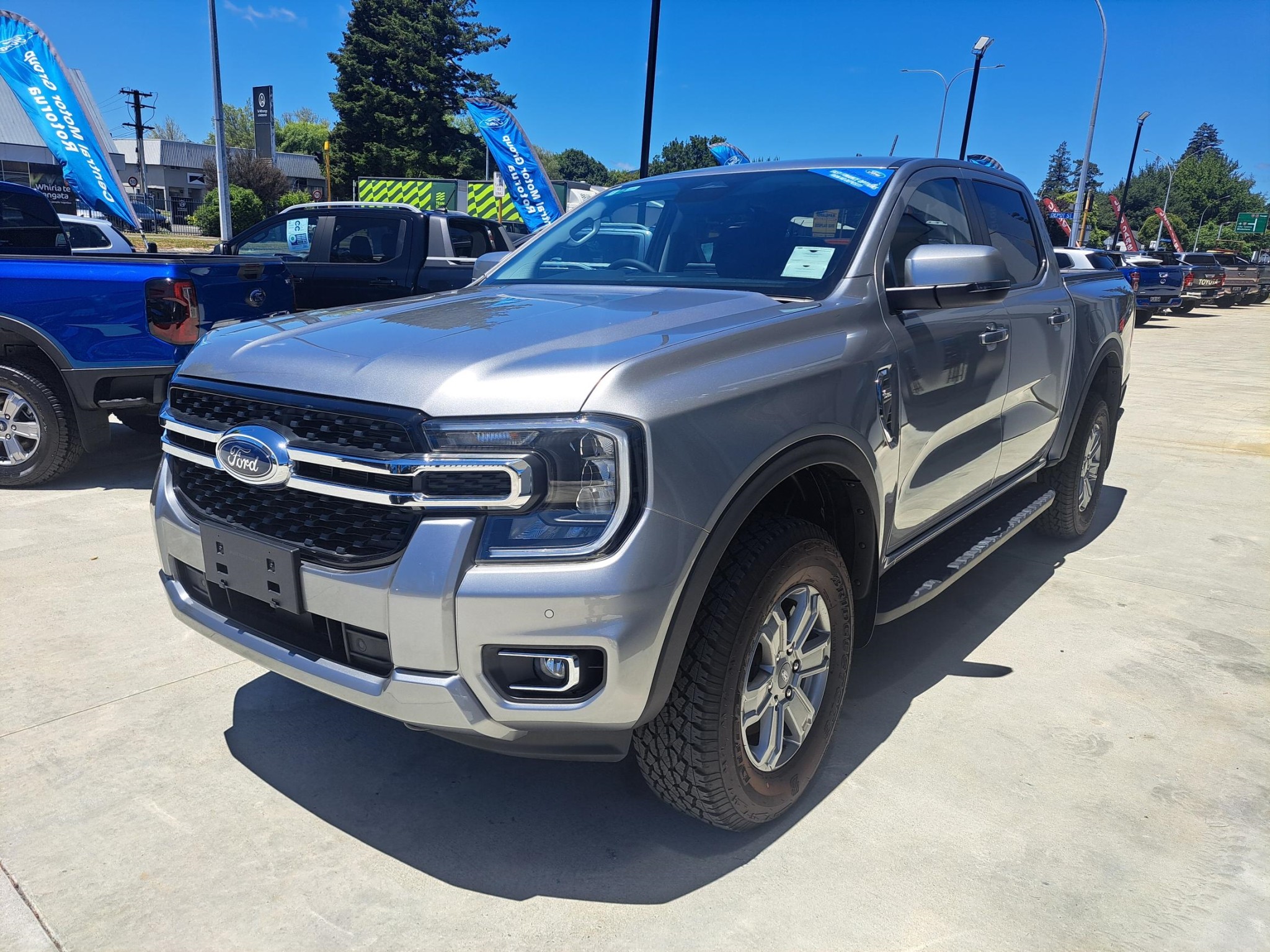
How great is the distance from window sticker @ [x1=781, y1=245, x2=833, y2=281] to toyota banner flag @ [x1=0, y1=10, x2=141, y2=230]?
1562cm

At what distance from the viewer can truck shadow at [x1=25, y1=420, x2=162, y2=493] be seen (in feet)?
19.3

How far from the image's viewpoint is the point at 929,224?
335cm

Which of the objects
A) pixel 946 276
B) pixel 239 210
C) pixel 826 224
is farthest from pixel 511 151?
pixel 239 210

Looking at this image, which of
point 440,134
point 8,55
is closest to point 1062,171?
point 440,134

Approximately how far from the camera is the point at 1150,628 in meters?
4.03

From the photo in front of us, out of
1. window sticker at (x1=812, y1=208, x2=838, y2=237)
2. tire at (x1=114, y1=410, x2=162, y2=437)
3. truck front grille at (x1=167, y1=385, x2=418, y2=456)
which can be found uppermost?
window sticker at (x1=812, y1=208, x2=838, y2=237)

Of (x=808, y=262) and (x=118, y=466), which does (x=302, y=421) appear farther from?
(x=118, y=466)

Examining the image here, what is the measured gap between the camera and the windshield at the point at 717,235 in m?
2.97

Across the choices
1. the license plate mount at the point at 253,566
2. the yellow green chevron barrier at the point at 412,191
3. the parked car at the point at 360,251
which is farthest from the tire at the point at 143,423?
the yellow green chevron barrier at the point at 412,191

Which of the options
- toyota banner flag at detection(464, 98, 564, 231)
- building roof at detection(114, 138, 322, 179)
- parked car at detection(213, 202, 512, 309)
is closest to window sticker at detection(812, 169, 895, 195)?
parked car at detection(213, 202, 512, 309)

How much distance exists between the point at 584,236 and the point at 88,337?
11.1 ft

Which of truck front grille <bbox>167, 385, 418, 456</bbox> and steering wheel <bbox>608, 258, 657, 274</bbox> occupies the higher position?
steering wheel <bbox>608, 258, 657, 274</bbox>

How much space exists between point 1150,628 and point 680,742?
2.84 m

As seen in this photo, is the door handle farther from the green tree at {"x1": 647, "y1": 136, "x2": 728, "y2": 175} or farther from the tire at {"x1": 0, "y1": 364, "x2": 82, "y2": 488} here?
the green tree at {"x1": 647, "y1": 136, "x2": 728, "y2": 175}
